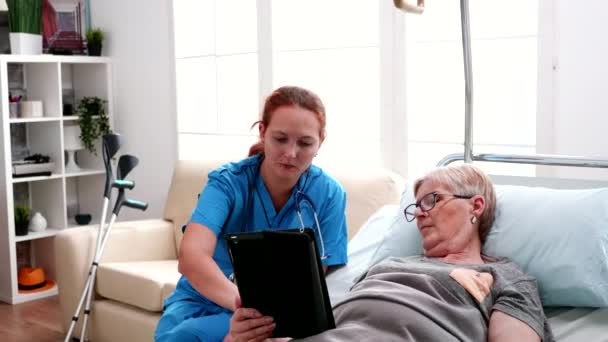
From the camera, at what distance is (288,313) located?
1.60 metres

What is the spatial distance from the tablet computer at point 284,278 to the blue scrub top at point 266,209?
0.51 meters

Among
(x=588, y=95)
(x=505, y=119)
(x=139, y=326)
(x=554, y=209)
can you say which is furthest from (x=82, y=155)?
(x=554, y=209)

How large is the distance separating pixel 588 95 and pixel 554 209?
2.82 ft

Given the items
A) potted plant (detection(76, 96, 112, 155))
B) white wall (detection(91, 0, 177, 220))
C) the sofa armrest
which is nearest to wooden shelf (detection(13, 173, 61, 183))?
potted plant (detection(76, 96, 112, 155))

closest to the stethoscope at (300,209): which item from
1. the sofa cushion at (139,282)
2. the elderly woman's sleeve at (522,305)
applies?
the elderly woman's sleeve at (522,305)

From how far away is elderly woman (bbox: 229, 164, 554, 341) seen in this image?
64.2 inches

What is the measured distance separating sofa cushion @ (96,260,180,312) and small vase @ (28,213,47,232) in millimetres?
1231

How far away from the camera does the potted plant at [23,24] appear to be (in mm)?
4562

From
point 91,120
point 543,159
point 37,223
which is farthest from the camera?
point 91,120

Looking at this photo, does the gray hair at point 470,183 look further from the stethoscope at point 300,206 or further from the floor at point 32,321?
the floor at point 32,321

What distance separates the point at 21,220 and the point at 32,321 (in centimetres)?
68

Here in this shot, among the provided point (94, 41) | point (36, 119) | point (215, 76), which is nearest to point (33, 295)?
point (36, 119)

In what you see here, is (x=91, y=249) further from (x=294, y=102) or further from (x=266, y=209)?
(x=294, y=102)

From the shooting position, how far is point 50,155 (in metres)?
4.78
